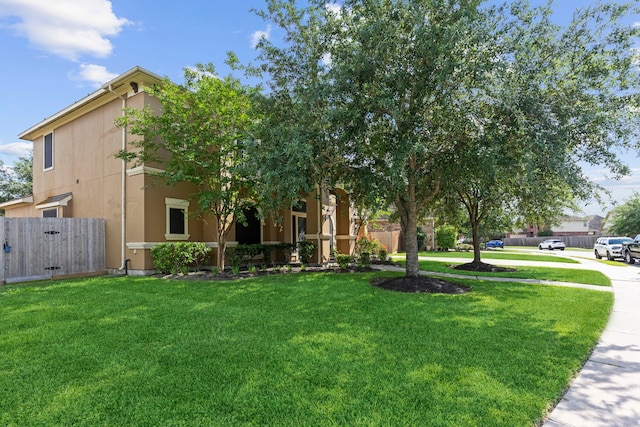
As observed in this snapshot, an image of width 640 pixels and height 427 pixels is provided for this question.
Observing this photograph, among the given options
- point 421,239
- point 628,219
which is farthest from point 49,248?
point 628,219

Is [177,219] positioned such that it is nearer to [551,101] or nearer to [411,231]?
[411,231]

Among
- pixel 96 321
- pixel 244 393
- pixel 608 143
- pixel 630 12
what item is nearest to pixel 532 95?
pixel 608 143

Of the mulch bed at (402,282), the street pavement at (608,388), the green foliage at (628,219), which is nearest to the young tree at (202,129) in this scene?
the mulch bed at (402,282)

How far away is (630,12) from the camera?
8023 mm

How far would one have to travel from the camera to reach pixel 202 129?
414 inches

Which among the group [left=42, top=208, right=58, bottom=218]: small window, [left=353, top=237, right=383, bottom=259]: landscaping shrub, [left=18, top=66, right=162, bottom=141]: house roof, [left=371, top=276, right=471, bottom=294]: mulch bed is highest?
[left=18, top=66, right=162, bottom=141]: house roof

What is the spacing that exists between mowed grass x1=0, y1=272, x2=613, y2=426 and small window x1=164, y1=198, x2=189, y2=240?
499 cm

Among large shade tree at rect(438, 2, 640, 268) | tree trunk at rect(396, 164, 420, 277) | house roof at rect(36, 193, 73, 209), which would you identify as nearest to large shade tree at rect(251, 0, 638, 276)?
large shade tree at rect(438, 2, 640, 268)

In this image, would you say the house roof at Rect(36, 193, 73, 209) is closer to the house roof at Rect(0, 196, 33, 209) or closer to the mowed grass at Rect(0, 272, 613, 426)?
the house roof at Rect(0, 196, 33, 209)

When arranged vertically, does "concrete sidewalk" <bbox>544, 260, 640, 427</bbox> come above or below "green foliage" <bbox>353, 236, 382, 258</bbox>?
below

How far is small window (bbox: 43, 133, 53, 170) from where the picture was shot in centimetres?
1620

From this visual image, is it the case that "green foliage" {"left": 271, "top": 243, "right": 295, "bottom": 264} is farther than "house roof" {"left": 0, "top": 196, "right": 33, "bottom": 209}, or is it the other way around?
"house roof" {"left": 0, "top": 196, "right": 33, "bottom": 209}

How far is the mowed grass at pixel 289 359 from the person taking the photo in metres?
2.88

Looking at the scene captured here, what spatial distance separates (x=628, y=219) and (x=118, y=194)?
4470 cm
